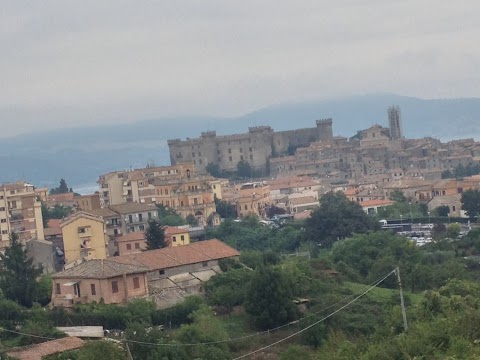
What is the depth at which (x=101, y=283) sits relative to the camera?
34594 mm

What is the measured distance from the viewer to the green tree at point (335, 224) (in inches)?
2131

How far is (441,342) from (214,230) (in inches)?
1406

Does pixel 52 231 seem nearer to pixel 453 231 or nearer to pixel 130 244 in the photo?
pixel 130 244

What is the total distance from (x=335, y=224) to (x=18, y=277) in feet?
Answer: 63.2

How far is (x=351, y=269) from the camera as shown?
40188 millimetres

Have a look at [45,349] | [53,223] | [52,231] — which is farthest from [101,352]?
[53,223]

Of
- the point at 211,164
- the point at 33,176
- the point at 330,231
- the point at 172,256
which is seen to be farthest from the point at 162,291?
the point at 33,176

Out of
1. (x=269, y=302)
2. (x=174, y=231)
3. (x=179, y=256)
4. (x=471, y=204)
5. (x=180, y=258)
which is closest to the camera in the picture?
(x=269, y=302)

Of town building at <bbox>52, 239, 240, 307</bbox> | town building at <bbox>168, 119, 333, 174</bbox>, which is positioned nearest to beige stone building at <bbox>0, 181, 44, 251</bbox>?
town building at <bbox>52, 239, 240, 307</bbox>

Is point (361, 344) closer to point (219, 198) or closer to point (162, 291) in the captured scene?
point (162, 291)

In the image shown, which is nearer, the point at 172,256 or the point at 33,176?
the point at 172,256

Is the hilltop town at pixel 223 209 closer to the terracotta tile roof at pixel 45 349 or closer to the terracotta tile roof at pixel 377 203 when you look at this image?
the terracotta tile roof at pixel 45 349

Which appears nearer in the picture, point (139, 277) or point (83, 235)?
point (139, 277)

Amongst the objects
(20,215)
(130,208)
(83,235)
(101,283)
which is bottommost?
(101,283)
